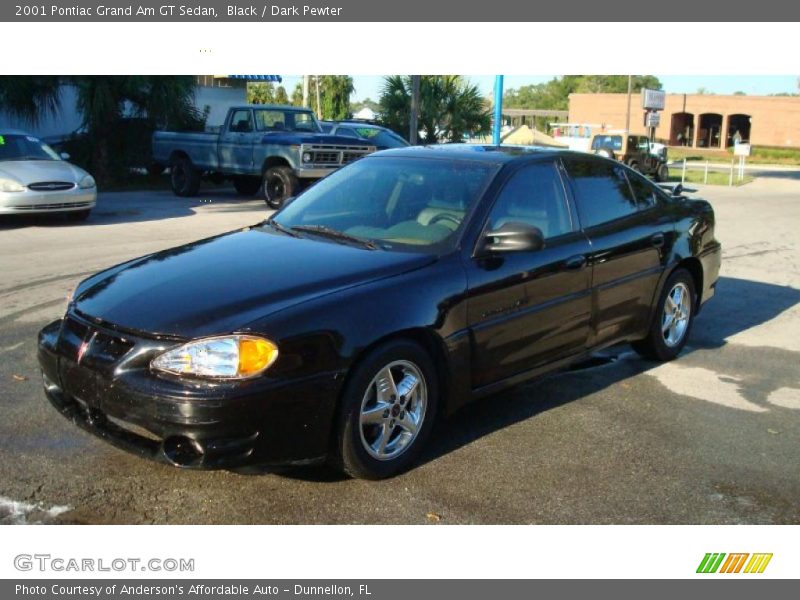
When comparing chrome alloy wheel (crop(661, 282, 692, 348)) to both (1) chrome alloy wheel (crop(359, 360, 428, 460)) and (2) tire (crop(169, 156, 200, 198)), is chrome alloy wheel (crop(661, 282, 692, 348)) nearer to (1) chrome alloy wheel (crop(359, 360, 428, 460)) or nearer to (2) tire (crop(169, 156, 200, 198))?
(1) chrome alloy wheel (crop(359, 360, 428, 460))

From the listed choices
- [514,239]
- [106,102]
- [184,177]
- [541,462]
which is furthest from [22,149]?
[541,462]

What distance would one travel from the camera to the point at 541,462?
14.9 ft

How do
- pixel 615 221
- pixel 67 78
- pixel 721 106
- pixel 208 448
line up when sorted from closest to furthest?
1. pixel 208 448
2. pixel 615 221
3. pixel 67 78
4. pixel 721 106

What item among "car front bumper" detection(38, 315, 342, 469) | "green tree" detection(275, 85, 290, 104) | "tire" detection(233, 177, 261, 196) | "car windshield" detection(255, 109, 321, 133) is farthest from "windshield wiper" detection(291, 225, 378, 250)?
"green tree" detection(275, 85, 290, 104)

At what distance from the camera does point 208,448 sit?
3.67m

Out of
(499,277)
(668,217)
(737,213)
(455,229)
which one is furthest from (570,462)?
(737,213)

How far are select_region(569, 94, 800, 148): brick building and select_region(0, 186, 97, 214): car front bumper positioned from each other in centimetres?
6144

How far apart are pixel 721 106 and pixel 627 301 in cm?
6991

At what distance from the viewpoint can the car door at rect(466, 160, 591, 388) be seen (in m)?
4.66

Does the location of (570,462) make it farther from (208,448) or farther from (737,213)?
(737,213)

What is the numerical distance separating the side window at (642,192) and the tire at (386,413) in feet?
8.42

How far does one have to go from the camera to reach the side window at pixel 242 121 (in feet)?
57.0

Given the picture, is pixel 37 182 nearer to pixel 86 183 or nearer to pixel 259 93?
pixel 86 183

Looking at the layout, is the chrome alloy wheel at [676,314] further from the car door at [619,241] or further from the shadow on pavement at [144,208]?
the shadow on pavement at [144,208]
